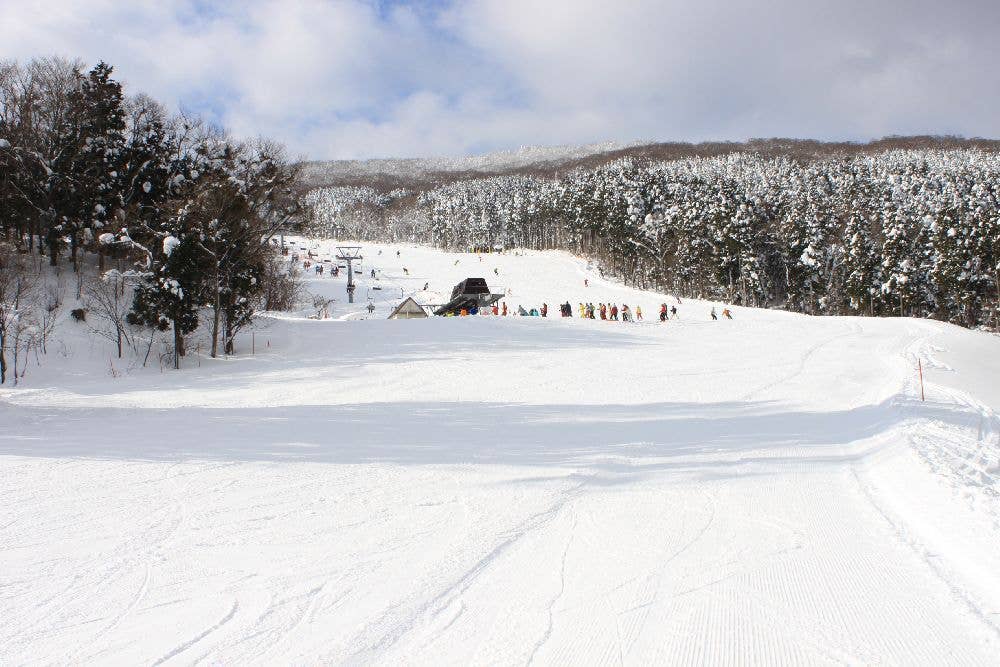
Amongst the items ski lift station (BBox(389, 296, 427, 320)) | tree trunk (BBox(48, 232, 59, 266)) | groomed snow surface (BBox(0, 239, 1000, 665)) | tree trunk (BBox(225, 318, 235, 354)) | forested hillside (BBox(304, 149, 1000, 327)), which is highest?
forested hillside (BBox(304, 149, 1000, 327))

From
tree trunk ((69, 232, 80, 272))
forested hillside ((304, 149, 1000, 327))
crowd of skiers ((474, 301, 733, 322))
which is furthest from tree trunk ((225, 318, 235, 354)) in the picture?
crowd of skiers ((474, 301, 733, 322))

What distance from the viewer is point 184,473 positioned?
29.2 feet

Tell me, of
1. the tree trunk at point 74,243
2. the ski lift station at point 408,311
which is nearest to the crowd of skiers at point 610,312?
the ski lift station at point 408,311

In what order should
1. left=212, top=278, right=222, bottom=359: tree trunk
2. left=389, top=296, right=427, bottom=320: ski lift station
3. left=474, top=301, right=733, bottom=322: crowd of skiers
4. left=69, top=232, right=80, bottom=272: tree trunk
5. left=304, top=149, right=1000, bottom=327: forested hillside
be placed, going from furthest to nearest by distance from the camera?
left=304, top=149, right=1000, bottom=327: forested hillside, left=389, top=296, right=427, bottom=320: ski lift station, left=474, top=301, right=733, bottom=322: crowd of skiers, left=69, top=232, right=80, bottom=272: tree trunk, left=212, top=278, right=222, bottom=359: tree trunk

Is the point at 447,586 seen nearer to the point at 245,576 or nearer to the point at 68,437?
the point at 245,576

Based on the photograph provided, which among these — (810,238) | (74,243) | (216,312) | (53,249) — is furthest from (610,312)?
(53,249)

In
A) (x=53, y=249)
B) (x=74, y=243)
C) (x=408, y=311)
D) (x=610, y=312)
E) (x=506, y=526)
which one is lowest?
(x=506, y=526)

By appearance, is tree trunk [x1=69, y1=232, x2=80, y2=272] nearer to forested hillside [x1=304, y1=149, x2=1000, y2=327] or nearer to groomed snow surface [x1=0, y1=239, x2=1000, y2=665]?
forested hillside [x1=304, y1=149, x2=1000, y2=327]

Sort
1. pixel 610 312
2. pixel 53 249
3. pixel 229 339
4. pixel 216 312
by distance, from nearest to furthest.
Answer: pixel 216 312 → pixel 229 339 → pixel 53 249 → pixel 610 312

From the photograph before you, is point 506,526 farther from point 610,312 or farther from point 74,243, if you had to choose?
point 610,312

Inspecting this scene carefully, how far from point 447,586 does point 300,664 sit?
4.84 ft

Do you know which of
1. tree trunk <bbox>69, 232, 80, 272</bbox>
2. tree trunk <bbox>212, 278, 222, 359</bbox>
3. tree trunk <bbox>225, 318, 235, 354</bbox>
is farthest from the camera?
tree trunk <bbox>69, 232, 80, 272</bbox>

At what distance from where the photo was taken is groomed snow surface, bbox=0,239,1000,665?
4.41 metres

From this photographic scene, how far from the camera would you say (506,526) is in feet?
22.1
